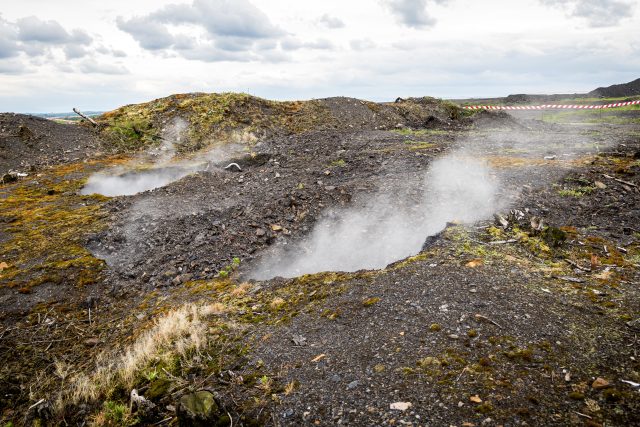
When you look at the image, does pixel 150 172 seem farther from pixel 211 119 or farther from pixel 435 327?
pixel 435 327

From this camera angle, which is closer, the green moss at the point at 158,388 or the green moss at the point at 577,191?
the green moss at the point at 158,388

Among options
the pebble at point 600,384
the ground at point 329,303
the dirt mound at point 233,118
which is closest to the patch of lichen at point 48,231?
the ground at point 329,303

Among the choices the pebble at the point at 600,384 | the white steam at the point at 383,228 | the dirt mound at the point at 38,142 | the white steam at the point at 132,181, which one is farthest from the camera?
the dirt mound at the point at 38,142

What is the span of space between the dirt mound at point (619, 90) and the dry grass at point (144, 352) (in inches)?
1842

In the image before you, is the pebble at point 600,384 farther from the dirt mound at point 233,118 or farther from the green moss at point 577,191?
the dirt mound at point 233,118

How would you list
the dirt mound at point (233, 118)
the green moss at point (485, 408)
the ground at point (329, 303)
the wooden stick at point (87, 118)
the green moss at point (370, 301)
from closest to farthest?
the green moss at point (485, 408), the ground at point (329, 303), the green moss at point (370, 301), the dirt mound at point (233, 118), the wooden stick at point (87, 118)

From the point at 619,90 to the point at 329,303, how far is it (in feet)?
157

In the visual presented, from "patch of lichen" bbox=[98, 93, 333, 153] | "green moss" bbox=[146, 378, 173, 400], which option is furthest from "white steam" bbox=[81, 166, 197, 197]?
"green moss" bbox=[146, 378, 173, 400]

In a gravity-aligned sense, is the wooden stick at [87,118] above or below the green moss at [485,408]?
above

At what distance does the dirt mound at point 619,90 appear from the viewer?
3788 cm

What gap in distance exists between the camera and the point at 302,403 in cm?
381

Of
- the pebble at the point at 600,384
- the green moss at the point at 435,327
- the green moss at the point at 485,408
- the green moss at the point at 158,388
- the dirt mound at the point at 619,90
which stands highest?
the dirt mound at the point at 619,90

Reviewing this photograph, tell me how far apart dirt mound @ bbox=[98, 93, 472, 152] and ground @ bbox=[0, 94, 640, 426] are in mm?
7215

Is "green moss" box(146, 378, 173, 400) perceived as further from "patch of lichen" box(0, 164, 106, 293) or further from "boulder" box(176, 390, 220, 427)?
"patch of lichen" box(0, 164, 106, 293)
